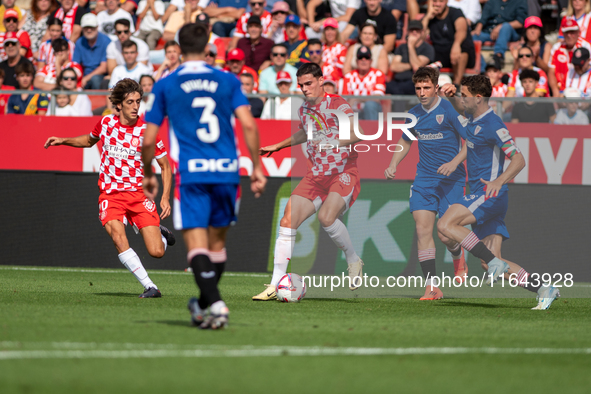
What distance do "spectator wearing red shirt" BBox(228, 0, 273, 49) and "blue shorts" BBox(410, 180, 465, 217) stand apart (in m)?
7.99

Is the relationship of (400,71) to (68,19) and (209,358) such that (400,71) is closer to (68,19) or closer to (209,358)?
(68,19)

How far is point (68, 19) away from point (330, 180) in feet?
33.7

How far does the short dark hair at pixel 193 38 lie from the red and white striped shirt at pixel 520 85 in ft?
29.3

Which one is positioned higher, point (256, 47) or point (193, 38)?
point (193, 38)

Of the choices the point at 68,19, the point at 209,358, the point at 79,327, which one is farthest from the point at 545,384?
the point at 68,19

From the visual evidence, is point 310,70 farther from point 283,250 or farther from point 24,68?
point 24,68

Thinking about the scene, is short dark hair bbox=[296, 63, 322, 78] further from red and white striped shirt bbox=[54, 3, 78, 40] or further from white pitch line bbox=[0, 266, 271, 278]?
red and white striped shirt bbox=[54, 3, 78, 40]

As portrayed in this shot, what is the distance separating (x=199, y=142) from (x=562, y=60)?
33.5ft

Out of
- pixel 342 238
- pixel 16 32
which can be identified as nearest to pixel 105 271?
pixel 342 238

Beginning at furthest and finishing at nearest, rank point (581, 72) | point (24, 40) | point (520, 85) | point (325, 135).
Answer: point (24, 40), point (520, 85), point (581, 72), point (325, 135)

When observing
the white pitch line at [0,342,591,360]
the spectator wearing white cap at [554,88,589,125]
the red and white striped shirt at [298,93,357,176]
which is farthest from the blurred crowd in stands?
the white pitch line at [0,342,591,360]

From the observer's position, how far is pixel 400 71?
1448 cm

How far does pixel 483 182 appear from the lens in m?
8.92

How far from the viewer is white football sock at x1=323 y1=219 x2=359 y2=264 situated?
29.9 feet
